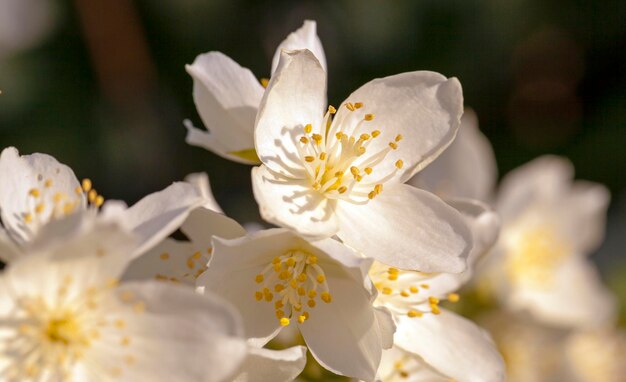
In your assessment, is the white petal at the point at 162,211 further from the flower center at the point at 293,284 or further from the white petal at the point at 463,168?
the white petal at the point at 463,168

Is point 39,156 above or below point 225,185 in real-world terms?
above

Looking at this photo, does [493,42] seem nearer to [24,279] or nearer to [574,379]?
[574,379]

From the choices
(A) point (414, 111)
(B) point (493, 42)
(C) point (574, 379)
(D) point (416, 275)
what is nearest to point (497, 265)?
(C) point (574, 379)

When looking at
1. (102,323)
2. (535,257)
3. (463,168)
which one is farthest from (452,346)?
(535,257)

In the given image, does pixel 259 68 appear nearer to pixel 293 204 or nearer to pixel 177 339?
pixel 293 204

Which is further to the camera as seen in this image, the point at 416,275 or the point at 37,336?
the point at 416,275

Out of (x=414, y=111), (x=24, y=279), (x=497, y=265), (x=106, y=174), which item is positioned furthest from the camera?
(x=106, y=174)

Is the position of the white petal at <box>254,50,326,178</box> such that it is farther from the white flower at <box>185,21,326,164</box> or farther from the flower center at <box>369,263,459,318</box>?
the flower center at <box>369,263,459,318</box>
